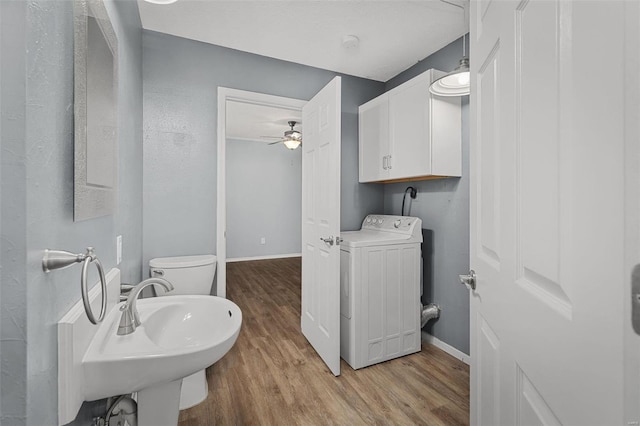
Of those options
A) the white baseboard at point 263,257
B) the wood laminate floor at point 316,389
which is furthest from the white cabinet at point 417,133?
the white baseboard at point 263,257

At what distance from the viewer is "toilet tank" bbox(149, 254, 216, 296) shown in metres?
2.00

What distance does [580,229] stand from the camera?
0.44 meters

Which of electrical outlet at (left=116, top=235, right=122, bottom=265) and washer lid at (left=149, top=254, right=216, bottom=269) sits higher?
electrical outlet at (left=116, top=235, right=122, bottom=265)

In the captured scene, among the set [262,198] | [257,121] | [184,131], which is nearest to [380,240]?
[184,131]

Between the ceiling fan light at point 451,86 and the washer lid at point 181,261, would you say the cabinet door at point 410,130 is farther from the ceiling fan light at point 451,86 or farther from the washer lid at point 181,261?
the washer lid at point 181,261

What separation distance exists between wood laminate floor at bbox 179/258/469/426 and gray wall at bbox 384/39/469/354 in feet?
0.82

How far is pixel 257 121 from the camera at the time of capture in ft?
15.8

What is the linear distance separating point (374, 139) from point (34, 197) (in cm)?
245

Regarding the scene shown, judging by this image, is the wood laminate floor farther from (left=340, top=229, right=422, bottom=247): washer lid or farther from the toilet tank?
(left=340, top=229, right=422, bottom=247): washer lid

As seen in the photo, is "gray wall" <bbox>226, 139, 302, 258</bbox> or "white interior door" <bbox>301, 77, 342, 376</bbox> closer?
"white interior door" <bbox>301, 77, 342, 376</bbox>

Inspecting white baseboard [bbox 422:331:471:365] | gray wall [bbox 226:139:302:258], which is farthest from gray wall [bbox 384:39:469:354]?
gray wall [bbox 226:139:302:258]

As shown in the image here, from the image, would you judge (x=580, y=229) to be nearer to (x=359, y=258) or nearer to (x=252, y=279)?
(x=359, y=258)

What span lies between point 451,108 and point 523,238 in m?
1.87

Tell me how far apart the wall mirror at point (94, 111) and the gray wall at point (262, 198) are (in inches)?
190
